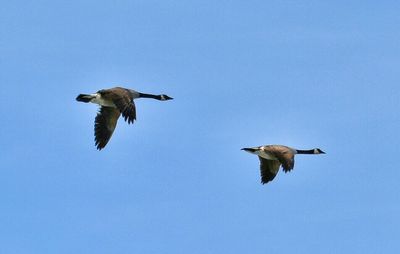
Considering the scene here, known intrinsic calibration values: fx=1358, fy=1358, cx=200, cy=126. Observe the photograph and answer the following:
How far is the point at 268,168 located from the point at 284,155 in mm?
2551

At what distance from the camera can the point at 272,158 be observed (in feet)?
196

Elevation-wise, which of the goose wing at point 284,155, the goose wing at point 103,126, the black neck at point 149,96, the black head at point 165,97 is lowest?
the goose wing at point 284,155

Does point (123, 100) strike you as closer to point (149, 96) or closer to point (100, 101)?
point (100, 101)

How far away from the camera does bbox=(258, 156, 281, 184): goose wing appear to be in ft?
198

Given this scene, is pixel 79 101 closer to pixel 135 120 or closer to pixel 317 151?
pixel 135 120

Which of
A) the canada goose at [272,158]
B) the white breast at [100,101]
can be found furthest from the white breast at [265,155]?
the white breast at [100,101]

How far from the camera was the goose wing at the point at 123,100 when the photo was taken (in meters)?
56.9

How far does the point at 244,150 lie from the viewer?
59.7 meters

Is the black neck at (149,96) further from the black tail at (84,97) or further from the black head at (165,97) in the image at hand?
the black tail at (84,97)

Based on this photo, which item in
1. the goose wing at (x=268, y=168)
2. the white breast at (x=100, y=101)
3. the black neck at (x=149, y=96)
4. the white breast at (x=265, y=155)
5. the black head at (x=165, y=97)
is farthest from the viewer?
the black head at (x=165, y=97)

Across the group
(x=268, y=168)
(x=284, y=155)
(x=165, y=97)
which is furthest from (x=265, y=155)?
(x=165, y=97)

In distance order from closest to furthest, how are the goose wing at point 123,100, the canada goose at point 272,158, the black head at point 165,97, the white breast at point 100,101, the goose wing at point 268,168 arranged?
1. the goose wing at point 123,100
2. the canada goose at point 272,158
3. the white breast at point 100,101
4. the goose wing at point 268,168
5. the black head at point 165,97

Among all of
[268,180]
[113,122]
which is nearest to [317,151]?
[268,180]

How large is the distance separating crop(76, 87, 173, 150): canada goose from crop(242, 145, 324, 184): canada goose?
5756mm
